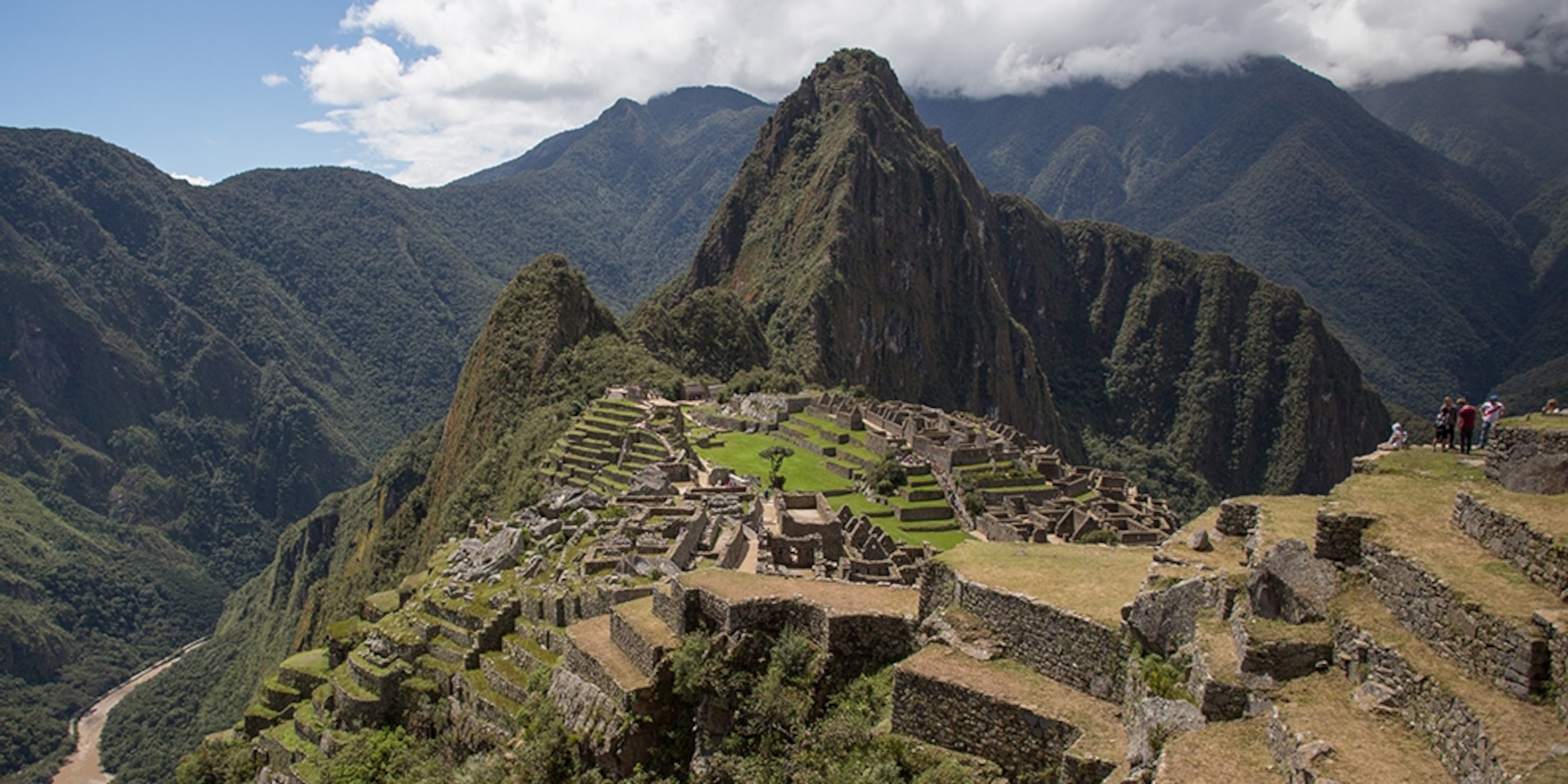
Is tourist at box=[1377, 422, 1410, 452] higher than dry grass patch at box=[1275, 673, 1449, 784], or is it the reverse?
tourist at box=[1377, 422, 1410, 452]

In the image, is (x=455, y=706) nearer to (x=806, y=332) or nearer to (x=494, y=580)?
(x=494, y=580)

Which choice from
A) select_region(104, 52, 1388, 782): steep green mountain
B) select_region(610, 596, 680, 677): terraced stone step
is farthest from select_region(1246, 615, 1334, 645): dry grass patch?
select_region(104, 52, 1388, 782): steep green mountain

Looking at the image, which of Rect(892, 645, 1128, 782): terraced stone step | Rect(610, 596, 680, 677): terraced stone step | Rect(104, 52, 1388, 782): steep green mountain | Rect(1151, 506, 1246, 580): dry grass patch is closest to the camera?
Rect(892, 645, 1128, 782): terraced stone step

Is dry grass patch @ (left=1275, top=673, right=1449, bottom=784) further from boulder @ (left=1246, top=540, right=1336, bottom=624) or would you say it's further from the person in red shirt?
the person in red shirt

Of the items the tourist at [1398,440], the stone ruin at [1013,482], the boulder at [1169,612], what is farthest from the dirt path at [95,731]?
the tourist at [1398,440]

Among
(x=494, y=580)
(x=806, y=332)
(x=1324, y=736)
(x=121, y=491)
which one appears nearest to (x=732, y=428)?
(x=494, y=580)

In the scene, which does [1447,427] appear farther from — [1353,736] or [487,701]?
[487,701]
